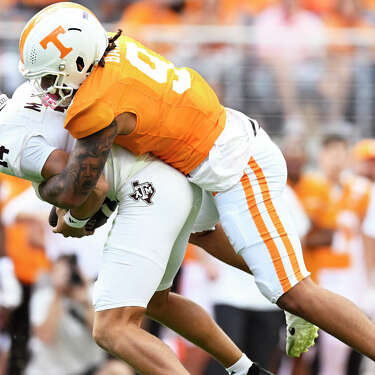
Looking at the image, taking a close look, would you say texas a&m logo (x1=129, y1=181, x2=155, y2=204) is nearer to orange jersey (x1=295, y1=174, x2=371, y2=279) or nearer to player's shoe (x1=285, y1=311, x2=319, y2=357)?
player's shoe (x1=285, y1=311, x2=319, y2=357)

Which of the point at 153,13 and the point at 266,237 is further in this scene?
the point at 153,13

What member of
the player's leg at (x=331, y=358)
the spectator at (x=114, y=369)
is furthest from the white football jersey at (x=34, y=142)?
the player's leg at (x=331, y=358)

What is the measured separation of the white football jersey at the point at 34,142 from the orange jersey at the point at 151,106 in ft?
0.29

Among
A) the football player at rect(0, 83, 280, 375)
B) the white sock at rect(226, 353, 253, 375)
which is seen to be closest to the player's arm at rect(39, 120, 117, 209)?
the football player at rect(0, 83, 280, 375)

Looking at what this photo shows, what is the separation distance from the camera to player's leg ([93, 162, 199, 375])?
4.30 m

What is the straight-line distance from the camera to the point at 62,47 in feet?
13.6

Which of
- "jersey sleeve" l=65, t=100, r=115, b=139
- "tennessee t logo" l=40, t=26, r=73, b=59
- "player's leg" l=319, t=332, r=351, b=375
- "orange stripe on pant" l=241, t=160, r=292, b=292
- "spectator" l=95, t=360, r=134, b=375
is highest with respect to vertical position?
"tennessee t logo" l=40, t=26, r=73, b=59

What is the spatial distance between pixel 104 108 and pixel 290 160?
10.5 ft

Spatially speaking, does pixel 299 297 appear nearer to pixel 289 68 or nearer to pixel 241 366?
pixel 241 366

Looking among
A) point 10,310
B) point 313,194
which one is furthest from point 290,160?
point 10,310

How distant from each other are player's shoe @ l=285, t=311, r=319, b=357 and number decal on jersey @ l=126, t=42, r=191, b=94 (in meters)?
1.22

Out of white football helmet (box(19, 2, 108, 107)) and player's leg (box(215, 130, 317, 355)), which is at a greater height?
white football helmet (box(19, 2, 108, 107))

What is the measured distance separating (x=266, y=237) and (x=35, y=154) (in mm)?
1092

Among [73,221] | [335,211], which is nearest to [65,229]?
[73,221]
